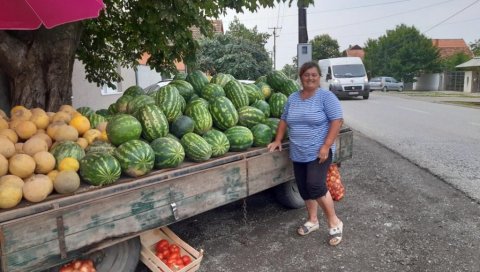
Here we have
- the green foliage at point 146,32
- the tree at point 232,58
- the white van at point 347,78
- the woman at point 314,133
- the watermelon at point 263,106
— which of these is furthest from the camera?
the white van at point 347,78

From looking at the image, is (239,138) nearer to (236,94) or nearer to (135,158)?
(236,94)

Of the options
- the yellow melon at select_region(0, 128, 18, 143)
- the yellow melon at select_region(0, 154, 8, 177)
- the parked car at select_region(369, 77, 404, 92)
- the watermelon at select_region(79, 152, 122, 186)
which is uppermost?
the yellow melon at select_region(0, 128, 18, 143)

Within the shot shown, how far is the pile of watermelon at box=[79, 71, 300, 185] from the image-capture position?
343 cm

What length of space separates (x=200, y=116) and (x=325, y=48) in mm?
68007

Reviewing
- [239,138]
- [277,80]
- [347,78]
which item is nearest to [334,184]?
[239,138]

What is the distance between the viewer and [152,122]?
3.83m

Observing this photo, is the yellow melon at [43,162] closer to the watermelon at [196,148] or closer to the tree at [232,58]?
the watermelon at [196,148]

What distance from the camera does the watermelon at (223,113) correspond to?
14.5 feet

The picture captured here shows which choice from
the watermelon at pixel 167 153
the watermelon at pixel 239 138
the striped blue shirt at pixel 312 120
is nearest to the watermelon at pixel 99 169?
the watermelon at pixel 167 153

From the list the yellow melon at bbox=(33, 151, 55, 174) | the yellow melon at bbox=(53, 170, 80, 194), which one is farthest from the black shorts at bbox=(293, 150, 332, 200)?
the yellow melon at bbox=(33, 151, 55, 174)

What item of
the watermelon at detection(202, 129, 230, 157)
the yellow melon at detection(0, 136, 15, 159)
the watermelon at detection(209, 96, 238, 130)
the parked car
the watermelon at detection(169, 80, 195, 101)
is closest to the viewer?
the yellow melon at detection(0, 136, 15, 159)

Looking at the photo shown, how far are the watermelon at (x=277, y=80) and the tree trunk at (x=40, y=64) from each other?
2654mm

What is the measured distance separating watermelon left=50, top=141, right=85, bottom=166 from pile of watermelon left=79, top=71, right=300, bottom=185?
3.7 inches

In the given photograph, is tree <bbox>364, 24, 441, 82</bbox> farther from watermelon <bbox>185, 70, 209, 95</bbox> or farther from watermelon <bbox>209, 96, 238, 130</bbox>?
watermelon <bbox>209, 96, 238, 130</bbox>
